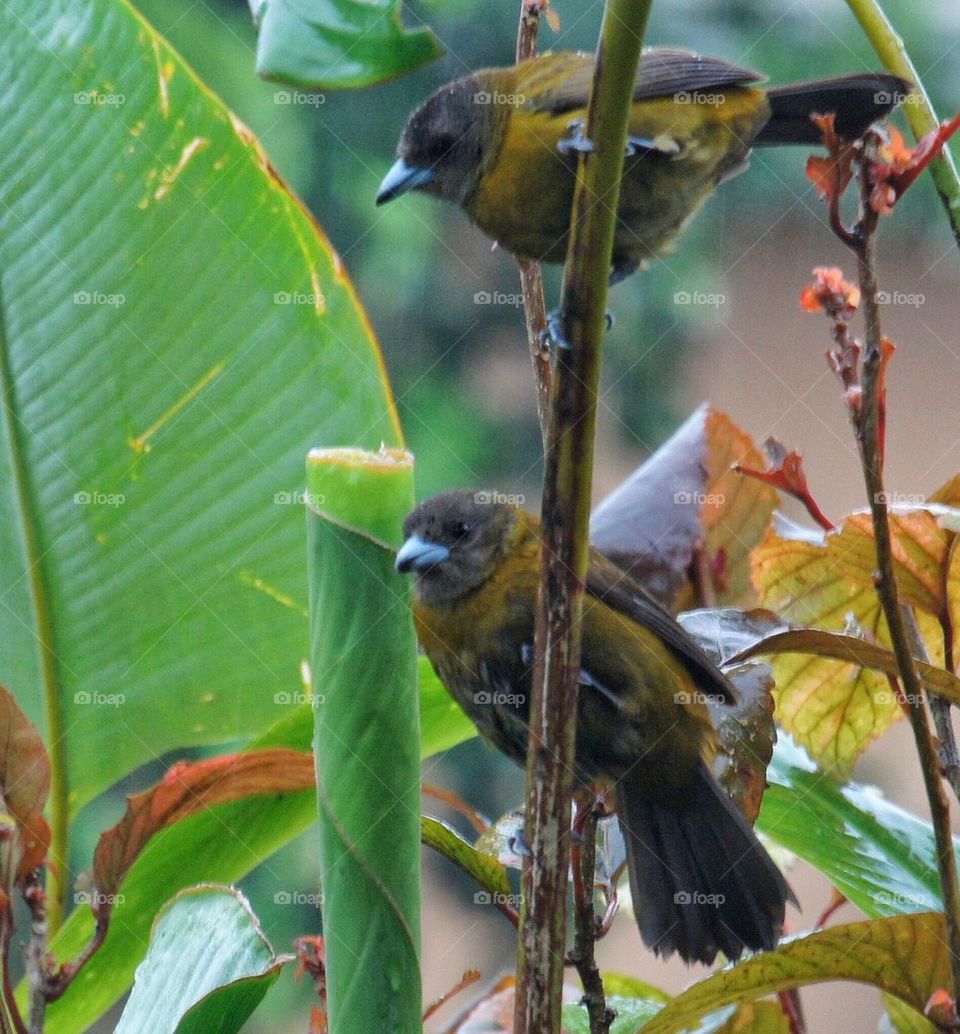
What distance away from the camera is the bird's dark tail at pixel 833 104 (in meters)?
0.91

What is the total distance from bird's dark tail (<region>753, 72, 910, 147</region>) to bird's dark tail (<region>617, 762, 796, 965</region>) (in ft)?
1.67

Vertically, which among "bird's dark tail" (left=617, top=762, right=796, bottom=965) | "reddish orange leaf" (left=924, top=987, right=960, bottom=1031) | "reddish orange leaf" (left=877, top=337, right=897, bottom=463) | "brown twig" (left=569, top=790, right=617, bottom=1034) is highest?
"reddish orange leaf" (left=877, top=337, right=897, bottom=463)

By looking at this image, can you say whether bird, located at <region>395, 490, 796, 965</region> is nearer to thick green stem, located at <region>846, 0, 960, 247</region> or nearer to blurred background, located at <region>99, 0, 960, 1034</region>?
thick green stem, located at <region>846, 0, 960, 247</region>

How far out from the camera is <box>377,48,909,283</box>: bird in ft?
3.53

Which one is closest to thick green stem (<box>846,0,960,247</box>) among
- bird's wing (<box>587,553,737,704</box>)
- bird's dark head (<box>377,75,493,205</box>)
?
bird's wing (<box>587,553,737,704</box>)

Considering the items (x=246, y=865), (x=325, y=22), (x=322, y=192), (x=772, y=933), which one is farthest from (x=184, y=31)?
(x=772, y=933)

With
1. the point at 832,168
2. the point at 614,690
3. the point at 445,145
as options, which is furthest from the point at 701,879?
the point at 445,145

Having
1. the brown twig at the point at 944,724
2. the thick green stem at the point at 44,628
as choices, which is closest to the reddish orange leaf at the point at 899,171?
the brown twig at the point at 944,724

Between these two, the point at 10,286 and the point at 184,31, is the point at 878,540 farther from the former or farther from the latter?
the point at 184,31

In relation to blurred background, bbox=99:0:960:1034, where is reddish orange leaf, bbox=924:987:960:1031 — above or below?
below

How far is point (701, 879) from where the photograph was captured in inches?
36.4

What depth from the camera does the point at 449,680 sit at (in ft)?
3.57

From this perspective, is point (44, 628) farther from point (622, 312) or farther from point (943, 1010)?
point (622, 312)

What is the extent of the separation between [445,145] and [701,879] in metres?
0.68
